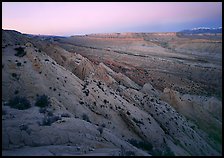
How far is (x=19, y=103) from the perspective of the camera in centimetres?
1380

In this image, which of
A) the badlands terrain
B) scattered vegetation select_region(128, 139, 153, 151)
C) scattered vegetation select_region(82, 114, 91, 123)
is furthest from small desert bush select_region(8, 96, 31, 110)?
scattered vegetation select_region(128, 139, 153, 151)

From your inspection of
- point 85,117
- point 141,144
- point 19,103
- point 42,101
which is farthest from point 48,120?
point 141,144

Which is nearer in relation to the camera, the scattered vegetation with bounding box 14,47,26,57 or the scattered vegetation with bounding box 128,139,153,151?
the scattered vegetation with bounding box 128,139,153,151

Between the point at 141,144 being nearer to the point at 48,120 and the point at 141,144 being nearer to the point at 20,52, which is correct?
the point at 48,120

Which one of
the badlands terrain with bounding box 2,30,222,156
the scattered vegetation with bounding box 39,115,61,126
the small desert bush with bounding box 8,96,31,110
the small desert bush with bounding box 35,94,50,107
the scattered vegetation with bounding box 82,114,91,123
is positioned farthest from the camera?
the scattered vegetation with bounding box 82,114,91,123

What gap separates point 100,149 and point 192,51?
8193 centimetres

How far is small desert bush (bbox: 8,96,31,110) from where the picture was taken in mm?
13591

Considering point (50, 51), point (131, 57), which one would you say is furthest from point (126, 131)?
point (131, 57)

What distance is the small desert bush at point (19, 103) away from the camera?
535 inches

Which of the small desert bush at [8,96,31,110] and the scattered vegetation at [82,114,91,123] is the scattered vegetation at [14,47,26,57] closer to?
the small desert bush at [8,96,31,110]

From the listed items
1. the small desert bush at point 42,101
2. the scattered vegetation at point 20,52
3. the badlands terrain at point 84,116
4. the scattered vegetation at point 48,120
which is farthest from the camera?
the scattered vegetation at point 20,52

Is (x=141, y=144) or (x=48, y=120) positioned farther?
(x=141, y=144)

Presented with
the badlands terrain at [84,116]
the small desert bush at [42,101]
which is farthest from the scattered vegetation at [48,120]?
the small desert bush at [42,101]

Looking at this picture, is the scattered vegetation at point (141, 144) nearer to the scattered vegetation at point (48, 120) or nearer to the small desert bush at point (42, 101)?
the scattered vegetation at point (48, 120)
